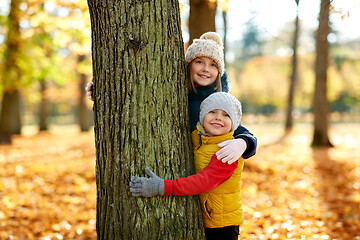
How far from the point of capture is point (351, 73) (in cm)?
3275

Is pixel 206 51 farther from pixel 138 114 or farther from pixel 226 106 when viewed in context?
pixel 138 114

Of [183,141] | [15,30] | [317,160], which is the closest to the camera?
[183,141]

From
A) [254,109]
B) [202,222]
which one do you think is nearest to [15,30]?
[202,222]

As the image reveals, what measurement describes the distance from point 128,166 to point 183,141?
1.55 feet

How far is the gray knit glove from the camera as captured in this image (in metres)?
2.22

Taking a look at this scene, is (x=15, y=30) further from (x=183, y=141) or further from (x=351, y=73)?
(x=351, y=73)

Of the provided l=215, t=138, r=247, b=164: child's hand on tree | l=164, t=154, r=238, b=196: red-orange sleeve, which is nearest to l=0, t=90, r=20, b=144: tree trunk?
l=164, t=154, r=238, b=196: red-orange sleeve

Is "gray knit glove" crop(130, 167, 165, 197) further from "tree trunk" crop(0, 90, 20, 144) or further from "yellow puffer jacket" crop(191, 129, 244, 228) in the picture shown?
"tree trunk" crop(0, 90, 20, 144)

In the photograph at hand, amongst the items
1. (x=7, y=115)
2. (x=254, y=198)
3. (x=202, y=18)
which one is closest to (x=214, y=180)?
(x=254, y=198)

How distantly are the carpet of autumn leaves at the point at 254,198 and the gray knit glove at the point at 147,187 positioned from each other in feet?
7.41

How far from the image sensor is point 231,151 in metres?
2.24

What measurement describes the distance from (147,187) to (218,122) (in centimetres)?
72

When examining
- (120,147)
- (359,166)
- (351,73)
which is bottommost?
(359,166)

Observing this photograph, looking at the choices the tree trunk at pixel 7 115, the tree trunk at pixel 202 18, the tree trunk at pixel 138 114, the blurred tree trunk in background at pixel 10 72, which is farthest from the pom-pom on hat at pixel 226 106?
the tree trunk at pixel 7 115
